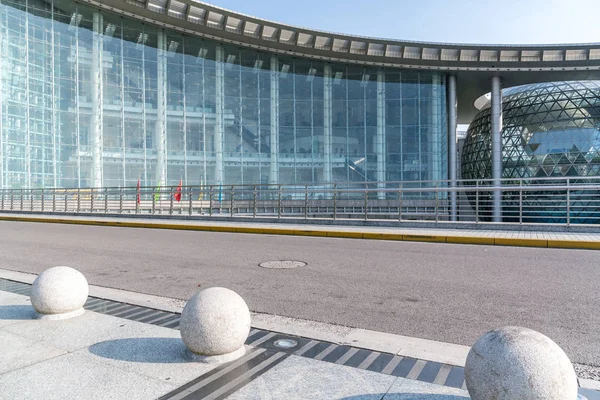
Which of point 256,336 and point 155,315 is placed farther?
point 155,315

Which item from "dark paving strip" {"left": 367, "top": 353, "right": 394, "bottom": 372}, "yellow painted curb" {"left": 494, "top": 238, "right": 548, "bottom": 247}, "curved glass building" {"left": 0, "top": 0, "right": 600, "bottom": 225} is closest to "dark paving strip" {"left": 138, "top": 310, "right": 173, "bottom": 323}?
"dark paving strip" {"left": 367, "top": 353, "right": 394, "bottom": 372}

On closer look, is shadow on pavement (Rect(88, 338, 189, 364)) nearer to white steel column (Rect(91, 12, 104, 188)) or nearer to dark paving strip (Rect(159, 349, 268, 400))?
dark paving strip (Rect(159, 349, 268, 400))

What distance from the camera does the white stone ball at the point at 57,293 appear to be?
4.73 metres

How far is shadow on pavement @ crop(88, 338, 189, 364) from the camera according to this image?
3615 mm

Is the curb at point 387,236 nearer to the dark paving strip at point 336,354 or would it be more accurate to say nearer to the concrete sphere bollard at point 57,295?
the dark paving strip at point 336,354

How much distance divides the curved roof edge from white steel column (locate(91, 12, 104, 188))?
221 centimetres

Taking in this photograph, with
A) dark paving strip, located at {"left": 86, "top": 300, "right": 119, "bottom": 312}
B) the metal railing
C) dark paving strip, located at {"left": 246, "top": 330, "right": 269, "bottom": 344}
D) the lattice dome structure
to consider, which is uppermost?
the lattice dome structure

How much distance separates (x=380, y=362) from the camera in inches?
141

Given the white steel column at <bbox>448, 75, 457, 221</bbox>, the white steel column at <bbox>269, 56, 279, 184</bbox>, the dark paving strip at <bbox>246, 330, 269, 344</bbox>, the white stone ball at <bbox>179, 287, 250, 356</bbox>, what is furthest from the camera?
the white steel column at <bbox>448, 75, 457, 221</bbox>

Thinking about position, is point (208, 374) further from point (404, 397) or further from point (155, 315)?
point (155, 315)

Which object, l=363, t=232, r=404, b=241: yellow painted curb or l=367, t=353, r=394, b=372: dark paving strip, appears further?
l=363, t=232, r=404, b=241: yellow painted curb

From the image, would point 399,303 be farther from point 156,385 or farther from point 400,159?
point 400,159

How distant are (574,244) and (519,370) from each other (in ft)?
33.5

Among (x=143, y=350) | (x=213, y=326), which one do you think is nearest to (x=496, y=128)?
(x=213, y=326)
